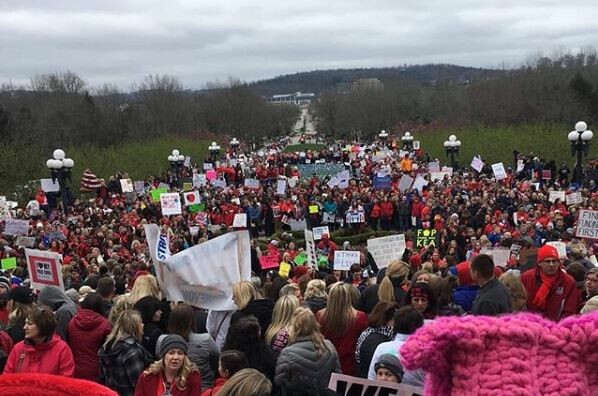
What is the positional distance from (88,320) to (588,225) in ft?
32.7

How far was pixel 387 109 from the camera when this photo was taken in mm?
102562

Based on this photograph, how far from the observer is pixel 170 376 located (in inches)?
191

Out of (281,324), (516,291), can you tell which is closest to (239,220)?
(516,291)

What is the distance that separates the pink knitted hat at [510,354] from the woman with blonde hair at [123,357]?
3827 millimetres

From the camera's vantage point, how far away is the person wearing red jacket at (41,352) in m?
5.00

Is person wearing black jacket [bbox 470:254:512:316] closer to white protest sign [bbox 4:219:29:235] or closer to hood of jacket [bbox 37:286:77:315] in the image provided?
hood of jacket [bbox 37:286:77:315]

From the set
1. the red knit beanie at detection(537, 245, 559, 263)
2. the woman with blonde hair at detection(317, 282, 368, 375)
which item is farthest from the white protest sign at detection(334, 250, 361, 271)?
the woman with blonde hair at detection(317, 282, 368, 375)

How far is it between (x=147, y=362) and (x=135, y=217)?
15962 mm

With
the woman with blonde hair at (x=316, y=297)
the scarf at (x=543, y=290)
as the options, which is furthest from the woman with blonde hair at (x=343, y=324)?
the scarf at (x=543, y=290)

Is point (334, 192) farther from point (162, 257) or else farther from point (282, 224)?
point (162, 257)

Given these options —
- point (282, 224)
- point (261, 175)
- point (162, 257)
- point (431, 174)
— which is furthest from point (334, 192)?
point (162, 257)

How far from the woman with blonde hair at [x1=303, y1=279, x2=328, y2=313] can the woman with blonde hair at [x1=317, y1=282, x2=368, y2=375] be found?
763 millimetres

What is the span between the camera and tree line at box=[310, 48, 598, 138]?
54406mm

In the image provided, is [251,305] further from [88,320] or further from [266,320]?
[88,320]
